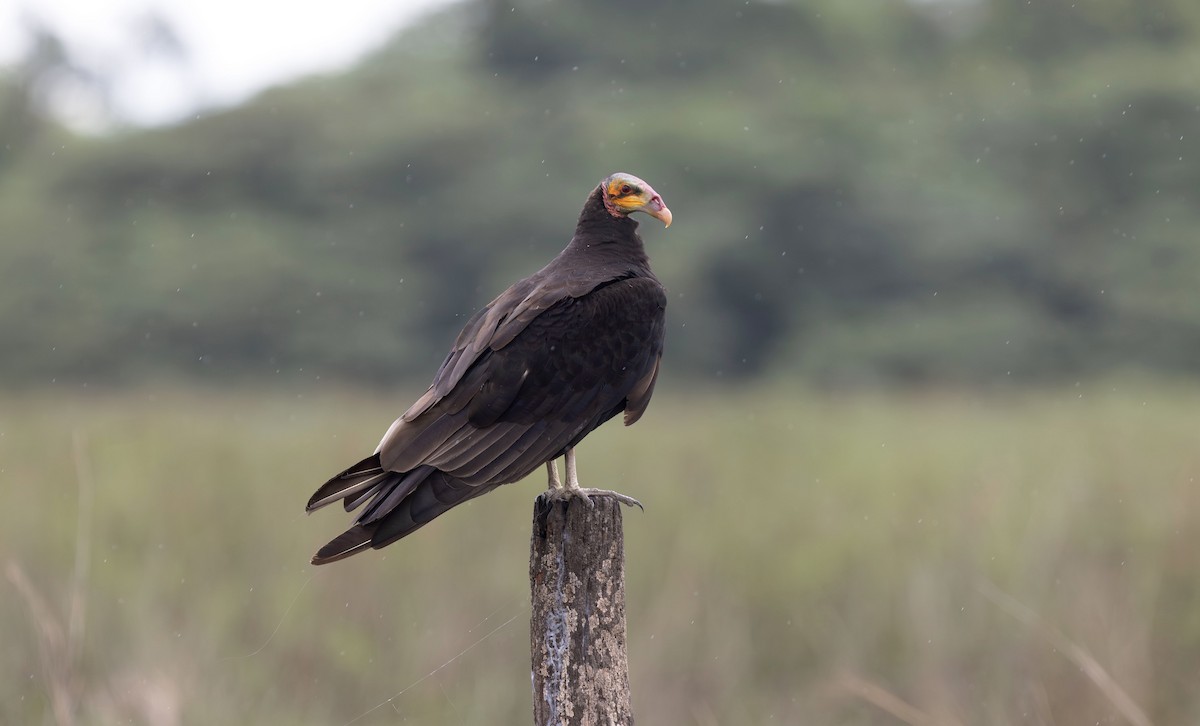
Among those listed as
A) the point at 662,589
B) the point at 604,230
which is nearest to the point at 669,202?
the point at 662,589

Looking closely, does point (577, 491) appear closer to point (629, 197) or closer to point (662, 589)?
point (629, 197)

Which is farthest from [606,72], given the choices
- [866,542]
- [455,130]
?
[866,542]

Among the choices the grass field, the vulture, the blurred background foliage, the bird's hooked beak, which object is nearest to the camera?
the vulture

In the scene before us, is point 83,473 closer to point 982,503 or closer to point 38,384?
point 982,503

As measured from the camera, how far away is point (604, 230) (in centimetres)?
320

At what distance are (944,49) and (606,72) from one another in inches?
243

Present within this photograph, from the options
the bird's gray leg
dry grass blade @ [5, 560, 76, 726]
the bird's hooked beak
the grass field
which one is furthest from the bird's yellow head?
dry grass blade @ [5, 560, 76, 726]

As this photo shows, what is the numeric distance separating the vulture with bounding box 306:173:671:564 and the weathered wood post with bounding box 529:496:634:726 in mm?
96

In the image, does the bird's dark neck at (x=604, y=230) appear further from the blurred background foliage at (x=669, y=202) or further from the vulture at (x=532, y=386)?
the blurred background foliage at (x=669, y=202)

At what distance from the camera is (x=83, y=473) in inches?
109

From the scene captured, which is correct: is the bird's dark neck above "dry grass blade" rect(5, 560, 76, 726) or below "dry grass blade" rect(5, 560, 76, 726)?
above

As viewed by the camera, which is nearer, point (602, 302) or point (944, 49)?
point (602, 302)

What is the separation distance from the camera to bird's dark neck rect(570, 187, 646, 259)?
3.18 meters

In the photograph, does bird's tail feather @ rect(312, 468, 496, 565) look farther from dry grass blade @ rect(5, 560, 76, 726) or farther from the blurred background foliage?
the blurred background foliage
